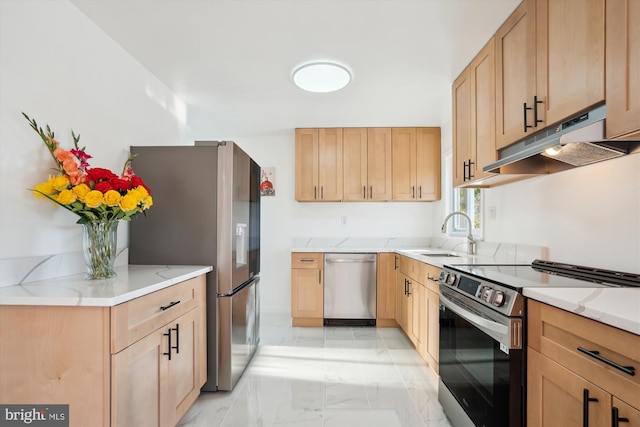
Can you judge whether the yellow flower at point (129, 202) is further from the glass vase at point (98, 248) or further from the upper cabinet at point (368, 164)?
→ the upper cabinet at point (368, 164)

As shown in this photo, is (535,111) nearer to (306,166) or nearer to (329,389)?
(329,389)

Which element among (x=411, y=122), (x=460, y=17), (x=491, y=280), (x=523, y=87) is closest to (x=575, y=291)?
(x=491, y=280)

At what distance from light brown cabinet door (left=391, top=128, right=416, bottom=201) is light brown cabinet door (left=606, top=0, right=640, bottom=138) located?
282 centimetres

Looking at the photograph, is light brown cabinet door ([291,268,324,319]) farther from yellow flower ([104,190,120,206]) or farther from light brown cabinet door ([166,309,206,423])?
yellow flower ([104,190,120,206])

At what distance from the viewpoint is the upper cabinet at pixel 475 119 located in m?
2.17

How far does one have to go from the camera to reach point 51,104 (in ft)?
5.55

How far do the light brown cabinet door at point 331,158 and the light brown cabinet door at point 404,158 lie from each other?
667 mm

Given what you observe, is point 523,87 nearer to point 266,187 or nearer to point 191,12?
point 191,12

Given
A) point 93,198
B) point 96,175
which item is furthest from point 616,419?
point 96,175

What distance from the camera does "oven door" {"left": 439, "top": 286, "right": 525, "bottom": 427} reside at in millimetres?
1320

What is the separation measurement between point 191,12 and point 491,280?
6.97ft

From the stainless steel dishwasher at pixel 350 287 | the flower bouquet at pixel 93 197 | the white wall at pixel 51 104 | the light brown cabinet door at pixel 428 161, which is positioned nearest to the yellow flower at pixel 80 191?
the flower bouquet at pixel 93 197

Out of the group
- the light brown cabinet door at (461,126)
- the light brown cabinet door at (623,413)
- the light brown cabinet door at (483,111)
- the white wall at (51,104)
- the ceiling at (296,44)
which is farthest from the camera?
the light brown cabinet door at (461,126)

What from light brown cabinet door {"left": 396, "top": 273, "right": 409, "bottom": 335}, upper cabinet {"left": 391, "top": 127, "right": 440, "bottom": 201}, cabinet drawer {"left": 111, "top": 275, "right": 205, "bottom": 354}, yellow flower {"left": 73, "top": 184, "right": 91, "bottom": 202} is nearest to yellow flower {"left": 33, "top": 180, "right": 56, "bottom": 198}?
yellow flower {"left": 73, "top": 184, "right": 91, "bottom": 202}
